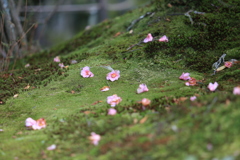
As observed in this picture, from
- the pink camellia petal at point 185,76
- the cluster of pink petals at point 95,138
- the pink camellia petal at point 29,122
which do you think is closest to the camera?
the cluster of pink petals at point 95,138

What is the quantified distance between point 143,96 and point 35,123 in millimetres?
1179

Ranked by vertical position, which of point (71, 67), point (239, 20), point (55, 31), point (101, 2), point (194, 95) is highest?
point (239, 20)

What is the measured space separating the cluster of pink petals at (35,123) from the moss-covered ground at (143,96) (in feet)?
0.20

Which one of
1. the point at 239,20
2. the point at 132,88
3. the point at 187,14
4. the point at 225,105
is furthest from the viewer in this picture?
the point at 187,14

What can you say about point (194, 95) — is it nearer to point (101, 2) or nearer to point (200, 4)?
point (200, 4)

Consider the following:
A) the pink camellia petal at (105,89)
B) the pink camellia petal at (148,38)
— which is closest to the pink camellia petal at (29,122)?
the pink camellia petal at (105,89)

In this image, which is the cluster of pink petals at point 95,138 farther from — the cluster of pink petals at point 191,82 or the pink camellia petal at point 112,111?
the cluster of pink petals at point 191,82

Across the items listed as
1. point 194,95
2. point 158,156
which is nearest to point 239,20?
point 194,95

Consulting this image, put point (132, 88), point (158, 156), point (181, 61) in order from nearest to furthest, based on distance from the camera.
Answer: point (158, 156) < point (132, 88) < point (181, 61)

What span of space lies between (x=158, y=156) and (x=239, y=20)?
3.11 m

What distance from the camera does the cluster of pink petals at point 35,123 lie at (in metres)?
2.46

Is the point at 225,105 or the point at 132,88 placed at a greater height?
the point at 225,105

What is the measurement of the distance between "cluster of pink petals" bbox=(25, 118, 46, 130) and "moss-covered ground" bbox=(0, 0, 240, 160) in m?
0.06

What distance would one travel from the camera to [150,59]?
11.9 feet
